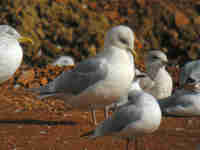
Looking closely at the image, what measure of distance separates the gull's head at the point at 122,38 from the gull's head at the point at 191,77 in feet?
6.24

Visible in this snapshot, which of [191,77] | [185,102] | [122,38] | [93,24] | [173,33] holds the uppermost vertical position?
[93,24]

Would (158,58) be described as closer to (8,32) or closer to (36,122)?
(36,122)

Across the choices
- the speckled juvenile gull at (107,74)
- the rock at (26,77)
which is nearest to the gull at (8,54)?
the speckled juvenile gull at (107,74)

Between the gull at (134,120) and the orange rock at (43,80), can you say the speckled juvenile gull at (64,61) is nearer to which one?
the orange rock at (43,80)

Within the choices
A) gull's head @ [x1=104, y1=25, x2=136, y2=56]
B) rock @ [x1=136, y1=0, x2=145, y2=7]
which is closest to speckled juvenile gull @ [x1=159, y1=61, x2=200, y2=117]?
gull's head @ [x1=104, y1=25, x2=136, y2=56]

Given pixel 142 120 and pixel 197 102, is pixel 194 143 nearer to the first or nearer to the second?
pixel 142 120

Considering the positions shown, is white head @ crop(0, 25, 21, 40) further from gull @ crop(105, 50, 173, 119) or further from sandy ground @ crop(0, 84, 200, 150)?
gull @ crop(105, 50, 173, 119)

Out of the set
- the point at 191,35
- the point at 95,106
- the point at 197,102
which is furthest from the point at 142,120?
the point at 191,35

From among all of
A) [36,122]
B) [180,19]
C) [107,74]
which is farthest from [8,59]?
[180,19]

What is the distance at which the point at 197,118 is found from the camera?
6812 millimetres

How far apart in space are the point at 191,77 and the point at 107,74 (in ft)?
8.46

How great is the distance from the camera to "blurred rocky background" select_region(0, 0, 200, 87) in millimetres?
12242

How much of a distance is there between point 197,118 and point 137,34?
24.3 feet

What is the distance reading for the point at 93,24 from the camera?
1291 centimetres
